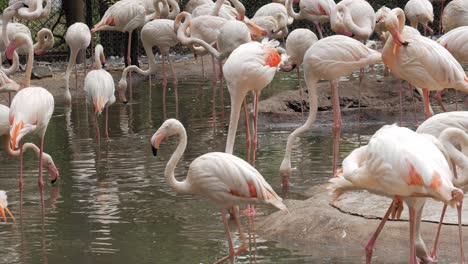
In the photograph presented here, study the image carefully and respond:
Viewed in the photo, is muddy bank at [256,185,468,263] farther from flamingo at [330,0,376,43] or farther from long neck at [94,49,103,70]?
long neck at [94,49,103,70]

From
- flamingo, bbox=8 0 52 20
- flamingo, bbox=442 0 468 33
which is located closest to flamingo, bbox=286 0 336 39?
flamingo, bbox=442 0 468 33

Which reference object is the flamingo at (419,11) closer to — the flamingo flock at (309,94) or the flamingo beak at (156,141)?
the flamingo flock at (309,94)

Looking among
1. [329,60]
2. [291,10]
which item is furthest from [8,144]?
[291,10]

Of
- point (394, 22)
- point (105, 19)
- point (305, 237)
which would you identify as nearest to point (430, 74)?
point (394, 22)

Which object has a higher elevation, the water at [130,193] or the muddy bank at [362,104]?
the muddy bank at [362,104]

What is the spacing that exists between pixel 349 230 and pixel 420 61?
6.27ft

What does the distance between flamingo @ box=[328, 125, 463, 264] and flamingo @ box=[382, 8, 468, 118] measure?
7.64ft

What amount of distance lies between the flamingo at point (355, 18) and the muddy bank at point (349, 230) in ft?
14.0

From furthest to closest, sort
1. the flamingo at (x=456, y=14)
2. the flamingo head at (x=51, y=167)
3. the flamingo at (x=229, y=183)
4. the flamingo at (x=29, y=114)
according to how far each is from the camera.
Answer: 1. the flamingo at (x=456, y=14)
2. the flamingo head at (x=51, y=167)
3. the flamingo at (x=29, y=114)
4. the flamingo at (x=229, y=183)

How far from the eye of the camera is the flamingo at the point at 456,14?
40.1 feet

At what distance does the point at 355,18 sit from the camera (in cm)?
1136

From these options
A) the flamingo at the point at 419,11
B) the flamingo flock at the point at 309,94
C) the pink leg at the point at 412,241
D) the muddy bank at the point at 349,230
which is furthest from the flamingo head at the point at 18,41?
the flamingo at the point at 419,11

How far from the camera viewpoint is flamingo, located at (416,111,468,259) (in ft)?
18.2

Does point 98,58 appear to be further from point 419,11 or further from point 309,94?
point 309,94
